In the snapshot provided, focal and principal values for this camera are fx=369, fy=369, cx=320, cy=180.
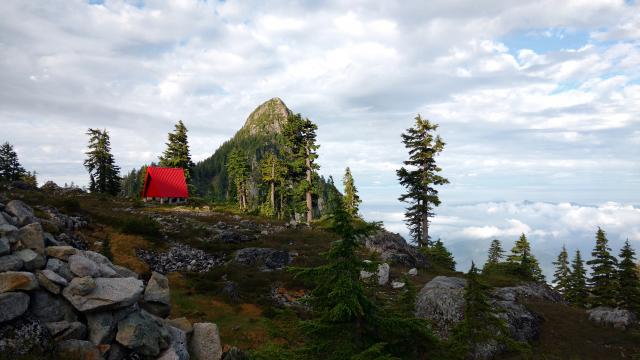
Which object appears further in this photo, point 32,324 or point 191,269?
point 191,269

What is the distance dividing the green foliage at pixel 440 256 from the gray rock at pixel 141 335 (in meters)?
33.8

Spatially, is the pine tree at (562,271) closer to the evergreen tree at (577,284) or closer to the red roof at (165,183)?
the evergreen tree at (577,284)

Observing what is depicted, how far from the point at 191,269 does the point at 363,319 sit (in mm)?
21375

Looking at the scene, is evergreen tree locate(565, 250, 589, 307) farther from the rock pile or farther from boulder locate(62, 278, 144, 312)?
boulder locate(62, 278, 144, 312)

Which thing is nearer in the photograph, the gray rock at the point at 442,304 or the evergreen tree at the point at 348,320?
the evergreen tree at the point at 348,320

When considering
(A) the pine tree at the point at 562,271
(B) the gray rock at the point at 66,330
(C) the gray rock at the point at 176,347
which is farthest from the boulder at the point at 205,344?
(A) the pine tree at the point at 562,271

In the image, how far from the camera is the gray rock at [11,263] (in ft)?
30.8

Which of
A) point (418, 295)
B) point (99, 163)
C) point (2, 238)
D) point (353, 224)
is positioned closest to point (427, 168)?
point (418, 295)

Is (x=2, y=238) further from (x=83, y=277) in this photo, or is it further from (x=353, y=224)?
(x=353, y=224)

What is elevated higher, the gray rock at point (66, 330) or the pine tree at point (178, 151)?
the pine tree at point (178, 151)

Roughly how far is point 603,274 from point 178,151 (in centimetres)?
6434

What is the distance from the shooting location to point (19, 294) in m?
9.05

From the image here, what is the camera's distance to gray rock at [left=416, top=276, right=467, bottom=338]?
20531mm

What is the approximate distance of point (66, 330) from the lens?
9.32 meters
